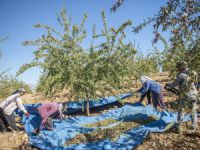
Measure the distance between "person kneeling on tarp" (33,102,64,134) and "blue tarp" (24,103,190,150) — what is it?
21 cm

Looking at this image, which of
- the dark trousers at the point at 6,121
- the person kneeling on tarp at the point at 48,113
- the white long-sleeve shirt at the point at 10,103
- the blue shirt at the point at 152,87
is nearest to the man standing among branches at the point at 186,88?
the blue shirt at the point at 152,87

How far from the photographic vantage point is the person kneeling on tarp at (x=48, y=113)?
7845mm

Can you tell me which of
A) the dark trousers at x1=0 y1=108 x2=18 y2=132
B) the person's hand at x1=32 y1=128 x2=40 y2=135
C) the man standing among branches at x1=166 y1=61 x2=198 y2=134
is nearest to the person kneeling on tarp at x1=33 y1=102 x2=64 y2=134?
the person's hand at x1=32 y1=128 x2=40 y2=135

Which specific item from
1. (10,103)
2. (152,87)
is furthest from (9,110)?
(152,87)

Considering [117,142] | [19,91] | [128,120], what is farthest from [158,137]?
[19,91]

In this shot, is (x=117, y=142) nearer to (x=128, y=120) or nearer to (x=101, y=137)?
(x=101, y=137)

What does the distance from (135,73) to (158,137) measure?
125 inches

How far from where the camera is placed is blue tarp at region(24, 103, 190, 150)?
6.14m

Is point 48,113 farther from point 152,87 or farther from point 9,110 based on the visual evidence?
point 152,87

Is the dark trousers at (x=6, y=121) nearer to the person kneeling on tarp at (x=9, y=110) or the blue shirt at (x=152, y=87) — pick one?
the person kneeling on tarp at (x=9, y=110)

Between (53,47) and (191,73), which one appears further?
(53,47)

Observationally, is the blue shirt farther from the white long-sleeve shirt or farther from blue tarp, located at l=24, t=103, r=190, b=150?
the white long-sleeve shirt

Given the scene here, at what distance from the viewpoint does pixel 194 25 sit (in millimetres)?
3906

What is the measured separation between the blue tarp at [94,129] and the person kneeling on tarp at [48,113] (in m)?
0.21
